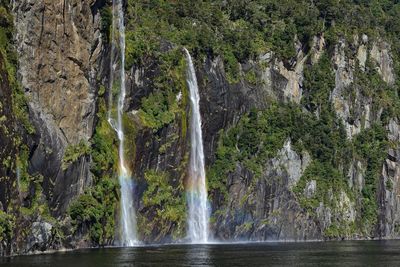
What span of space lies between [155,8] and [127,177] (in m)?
32.1

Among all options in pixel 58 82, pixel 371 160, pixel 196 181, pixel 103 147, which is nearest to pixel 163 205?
pixel 196 181

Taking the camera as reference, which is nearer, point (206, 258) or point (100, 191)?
point (206, 258)

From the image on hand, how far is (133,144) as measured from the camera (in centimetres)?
8512

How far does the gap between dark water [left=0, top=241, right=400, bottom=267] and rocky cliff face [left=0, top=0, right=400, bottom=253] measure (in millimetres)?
4350

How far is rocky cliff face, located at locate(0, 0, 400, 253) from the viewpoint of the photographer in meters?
71.5

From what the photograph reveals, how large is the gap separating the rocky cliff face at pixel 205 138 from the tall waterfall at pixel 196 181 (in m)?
1.43

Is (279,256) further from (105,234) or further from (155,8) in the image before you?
(155,8)

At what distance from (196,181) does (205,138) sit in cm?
621

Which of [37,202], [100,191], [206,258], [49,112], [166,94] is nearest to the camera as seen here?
[206,258]

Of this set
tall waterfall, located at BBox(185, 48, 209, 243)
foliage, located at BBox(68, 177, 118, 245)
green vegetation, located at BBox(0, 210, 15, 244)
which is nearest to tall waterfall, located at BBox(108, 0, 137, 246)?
foliage, located at BBox(68, 177, 118, 245)

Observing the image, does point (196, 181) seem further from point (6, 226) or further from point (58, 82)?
point (6, 226)

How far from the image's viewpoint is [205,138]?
98375 millimetres

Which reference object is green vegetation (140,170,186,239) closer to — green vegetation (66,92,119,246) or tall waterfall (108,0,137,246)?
tall waterfall (108,0,137,246)

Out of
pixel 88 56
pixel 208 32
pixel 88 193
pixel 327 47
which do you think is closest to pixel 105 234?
pixel 88 193
